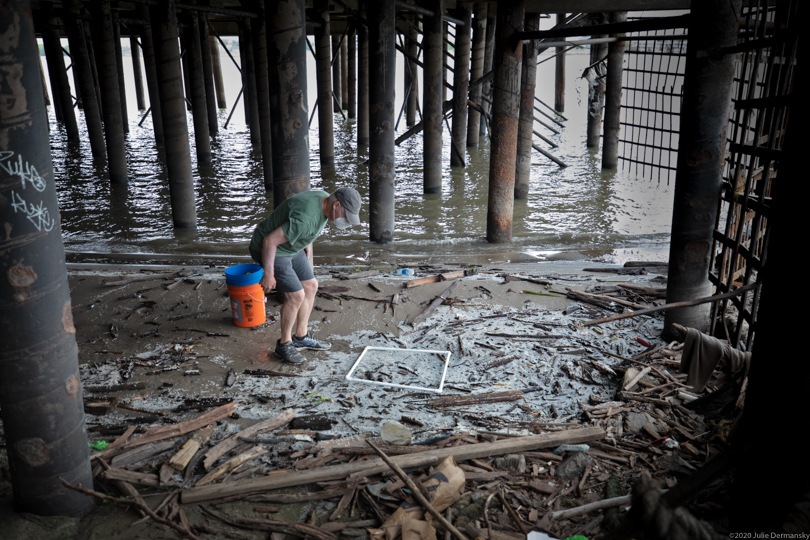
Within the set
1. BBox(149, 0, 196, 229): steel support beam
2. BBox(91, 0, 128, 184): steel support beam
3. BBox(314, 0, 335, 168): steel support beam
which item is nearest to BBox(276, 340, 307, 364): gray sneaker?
BBox(149, 0, 196, 229): steel support beam

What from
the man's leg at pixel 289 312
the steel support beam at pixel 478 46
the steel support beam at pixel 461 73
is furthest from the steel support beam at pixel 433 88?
the man's leg at pixel 289 312

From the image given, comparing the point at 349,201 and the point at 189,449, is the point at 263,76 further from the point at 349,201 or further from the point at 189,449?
the point at 189,449

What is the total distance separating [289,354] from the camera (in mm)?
5664

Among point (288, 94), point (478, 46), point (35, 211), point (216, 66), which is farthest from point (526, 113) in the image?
point (216, 66)

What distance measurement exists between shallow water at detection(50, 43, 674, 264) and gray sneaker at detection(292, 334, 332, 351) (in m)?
3.01

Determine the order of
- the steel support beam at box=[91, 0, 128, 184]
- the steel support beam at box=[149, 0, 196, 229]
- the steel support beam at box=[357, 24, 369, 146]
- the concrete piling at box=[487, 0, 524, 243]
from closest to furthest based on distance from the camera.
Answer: the concrete piling at box=[487, 0, 524, 243]
the steel support beam at box=[149, 0, 196, 229]
the steel support beam at box=[91, 0, 128, 184]
the steel support beam at box=[357, 24, 369, 146]

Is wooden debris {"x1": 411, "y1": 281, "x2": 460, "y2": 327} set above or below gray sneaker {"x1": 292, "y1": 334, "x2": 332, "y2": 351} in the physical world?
above

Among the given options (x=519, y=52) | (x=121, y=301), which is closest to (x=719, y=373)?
(x=519, y=52)

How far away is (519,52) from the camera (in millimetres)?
8594

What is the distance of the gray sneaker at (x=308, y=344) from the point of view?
235 inches

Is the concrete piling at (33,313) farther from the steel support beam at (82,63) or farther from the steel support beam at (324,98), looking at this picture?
the steel support beam at (324,98)

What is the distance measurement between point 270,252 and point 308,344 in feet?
3.56

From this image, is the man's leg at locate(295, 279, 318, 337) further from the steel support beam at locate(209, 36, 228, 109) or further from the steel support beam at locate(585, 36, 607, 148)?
the steel support beam at locate(209, 36, 228, 109)

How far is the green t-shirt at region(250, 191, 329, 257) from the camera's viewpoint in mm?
5359
